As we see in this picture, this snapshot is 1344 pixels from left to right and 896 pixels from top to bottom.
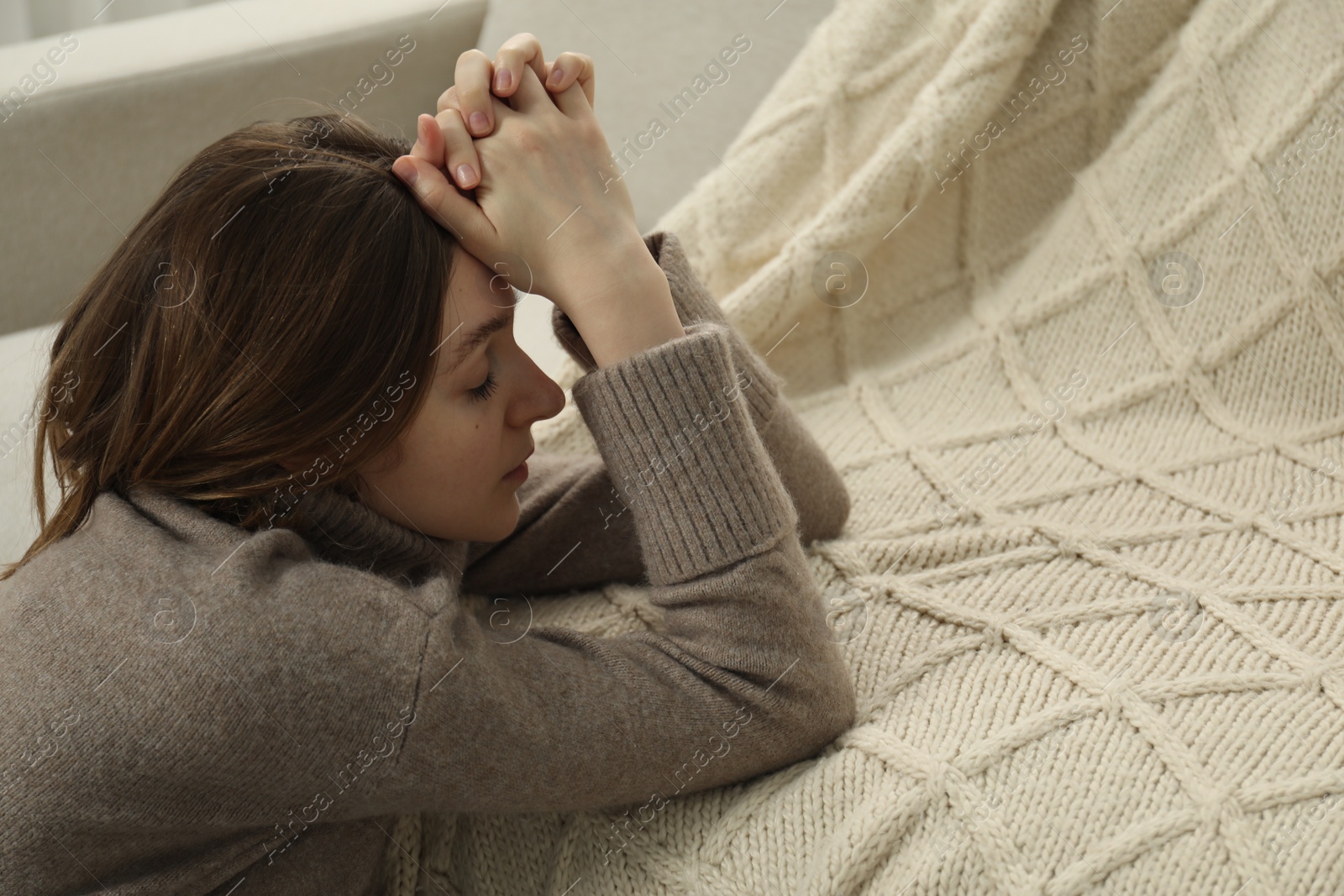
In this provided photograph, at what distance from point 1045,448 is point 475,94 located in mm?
672

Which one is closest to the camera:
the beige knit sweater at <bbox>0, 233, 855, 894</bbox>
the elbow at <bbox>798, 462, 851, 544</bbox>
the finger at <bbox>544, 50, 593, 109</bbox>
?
the beige knit sweater at <bbox>0, 233, 855, 894</bbox>

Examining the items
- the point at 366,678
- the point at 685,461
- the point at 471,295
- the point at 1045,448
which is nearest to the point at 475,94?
the point at 471,295

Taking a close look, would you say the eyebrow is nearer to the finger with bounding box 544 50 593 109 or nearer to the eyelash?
the eyelash

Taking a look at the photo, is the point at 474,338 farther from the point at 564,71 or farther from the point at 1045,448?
the point at 1045,448

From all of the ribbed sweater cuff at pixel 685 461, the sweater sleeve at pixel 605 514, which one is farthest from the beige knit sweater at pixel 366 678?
the sweater sleeve at pixel 605 514

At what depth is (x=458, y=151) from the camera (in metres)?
0.77

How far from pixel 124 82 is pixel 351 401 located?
991 millimetres

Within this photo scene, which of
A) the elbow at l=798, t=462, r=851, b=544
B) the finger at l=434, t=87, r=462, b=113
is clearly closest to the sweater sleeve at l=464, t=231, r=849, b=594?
the elbow at l=798, t=462, r=851, b=544

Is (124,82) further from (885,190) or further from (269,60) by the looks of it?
(885,190)

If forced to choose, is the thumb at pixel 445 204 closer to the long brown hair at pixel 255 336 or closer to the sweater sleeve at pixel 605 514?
the long brown hair at pixel 255 336

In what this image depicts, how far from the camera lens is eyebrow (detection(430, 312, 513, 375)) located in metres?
0.73

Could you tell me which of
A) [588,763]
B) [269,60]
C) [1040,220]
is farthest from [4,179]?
[1040,220]

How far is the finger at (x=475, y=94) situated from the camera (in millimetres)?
772

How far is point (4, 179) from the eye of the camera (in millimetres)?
1379
